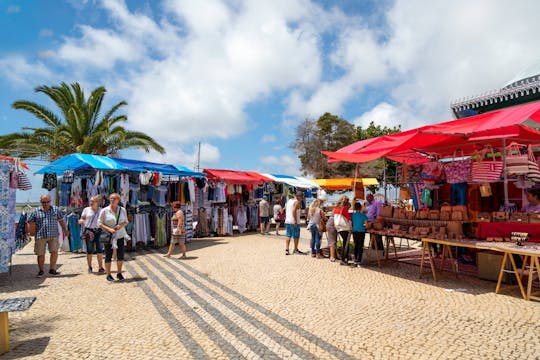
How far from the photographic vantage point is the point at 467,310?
4535 mm

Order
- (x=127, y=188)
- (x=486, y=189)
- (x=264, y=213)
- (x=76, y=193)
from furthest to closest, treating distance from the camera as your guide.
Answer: (x=264, y=213) → (x=127, y=188) → (x=76, y=193) → (x=486, y=189)

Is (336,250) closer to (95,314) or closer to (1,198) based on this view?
(95,314)

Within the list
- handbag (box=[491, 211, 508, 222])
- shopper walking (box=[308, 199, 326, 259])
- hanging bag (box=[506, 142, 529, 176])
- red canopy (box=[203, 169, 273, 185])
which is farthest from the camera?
red canopy (box=[203, 169, 273, 185])

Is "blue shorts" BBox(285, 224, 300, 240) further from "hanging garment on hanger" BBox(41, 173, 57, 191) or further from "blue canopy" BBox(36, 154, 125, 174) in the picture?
"hanging garment on hanger" BBox(41, 173, 57, 191)

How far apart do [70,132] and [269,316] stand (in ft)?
48.4

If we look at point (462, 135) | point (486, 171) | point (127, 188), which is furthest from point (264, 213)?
point (462, 135)

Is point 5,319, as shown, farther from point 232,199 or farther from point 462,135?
point 232,199

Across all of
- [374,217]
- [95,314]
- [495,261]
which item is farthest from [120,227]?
[495,261]

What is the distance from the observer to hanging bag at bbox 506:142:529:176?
242 inches

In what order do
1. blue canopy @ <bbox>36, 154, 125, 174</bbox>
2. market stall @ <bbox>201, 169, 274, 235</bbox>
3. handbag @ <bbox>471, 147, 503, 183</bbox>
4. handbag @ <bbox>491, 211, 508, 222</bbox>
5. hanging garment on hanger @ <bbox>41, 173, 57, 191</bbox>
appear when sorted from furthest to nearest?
market stall @ <bbox>201, 169, 274, 235</bbox>
hanging garment on hanger @ <bbox>41, 173, 57, 191</bbox>
blue canopy @ <bbox>36, 154, 125, 174</bbox>
handbag @ <bbox>471, 147, 503, 183</bbox>
handbag @ <bbox>491, 211, 508, 222</bbox>

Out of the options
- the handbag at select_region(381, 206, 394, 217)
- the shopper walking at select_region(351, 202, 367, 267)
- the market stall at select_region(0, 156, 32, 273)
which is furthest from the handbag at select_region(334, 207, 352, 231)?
the market stall at select_region(0, 156, 32, 273)

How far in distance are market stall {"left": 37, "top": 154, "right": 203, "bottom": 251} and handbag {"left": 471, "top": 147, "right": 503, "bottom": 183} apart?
846cm

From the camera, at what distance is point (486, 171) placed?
6586 millimetres

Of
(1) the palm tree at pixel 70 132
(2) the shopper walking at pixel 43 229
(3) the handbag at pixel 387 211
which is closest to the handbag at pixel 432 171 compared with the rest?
(3) the handbag at pixel 387 211
